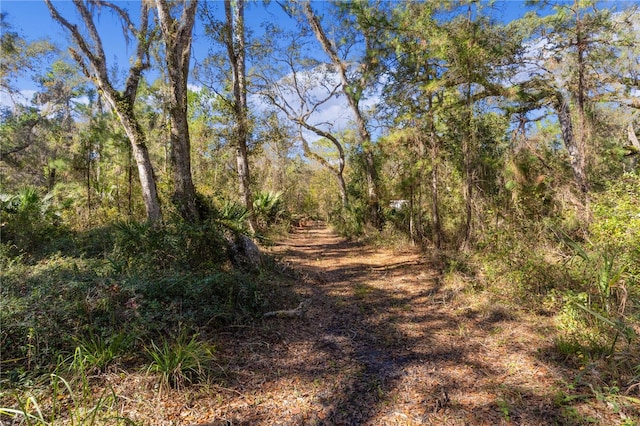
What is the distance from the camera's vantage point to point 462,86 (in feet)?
19.3

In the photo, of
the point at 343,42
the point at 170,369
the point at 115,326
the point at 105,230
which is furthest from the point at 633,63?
the point at 105,230

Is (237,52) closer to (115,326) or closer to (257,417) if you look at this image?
(115,326)

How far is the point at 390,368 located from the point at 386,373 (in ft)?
0.36

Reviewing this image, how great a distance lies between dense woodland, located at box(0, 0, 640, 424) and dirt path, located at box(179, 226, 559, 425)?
1.43 ft

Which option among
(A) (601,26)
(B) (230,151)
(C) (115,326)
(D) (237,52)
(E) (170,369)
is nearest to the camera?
(E) (170,369)

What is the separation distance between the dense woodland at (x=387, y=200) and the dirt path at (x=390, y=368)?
0.44 m

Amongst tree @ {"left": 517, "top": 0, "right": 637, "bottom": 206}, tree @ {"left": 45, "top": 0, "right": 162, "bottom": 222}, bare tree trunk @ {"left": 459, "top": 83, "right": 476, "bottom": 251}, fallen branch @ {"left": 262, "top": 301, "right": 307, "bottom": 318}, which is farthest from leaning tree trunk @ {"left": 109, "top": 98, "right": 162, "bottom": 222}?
tree @ {"left": 517, "top": 0, "right": 637, "bottom": 206}

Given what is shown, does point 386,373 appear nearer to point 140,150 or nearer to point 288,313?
point 288,313

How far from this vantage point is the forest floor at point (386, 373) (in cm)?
237

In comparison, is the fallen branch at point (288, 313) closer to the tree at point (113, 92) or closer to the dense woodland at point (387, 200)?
the dense woodland at point (387, 200)

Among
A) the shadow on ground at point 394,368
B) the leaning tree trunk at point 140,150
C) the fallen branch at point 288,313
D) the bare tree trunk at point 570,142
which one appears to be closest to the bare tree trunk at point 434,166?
the shadow on ground at point 394,368

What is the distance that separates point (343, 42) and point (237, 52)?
385 cm

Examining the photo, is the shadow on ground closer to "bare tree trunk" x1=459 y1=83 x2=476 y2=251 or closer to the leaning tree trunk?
"bare tree trunk" x1=459 y1=83 x2=476 y2=251

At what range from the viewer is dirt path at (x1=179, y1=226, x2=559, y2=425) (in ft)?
7.98
